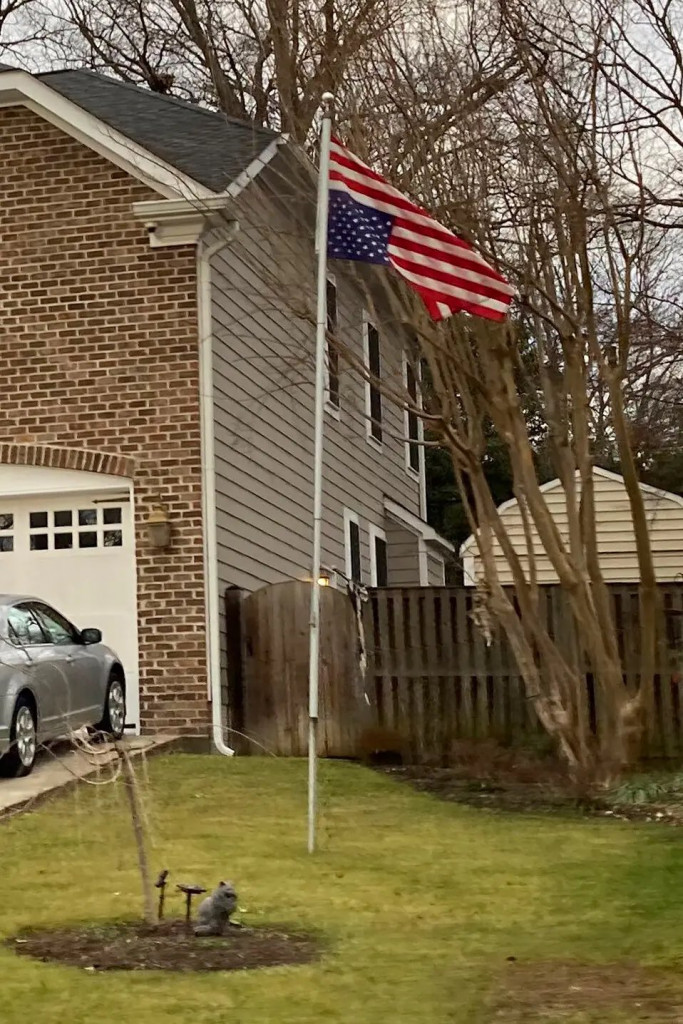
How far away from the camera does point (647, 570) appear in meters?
10.9

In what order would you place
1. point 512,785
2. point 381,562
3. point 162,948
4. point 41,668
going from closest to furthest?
1. point 162,948
2. point 41,668
3. point 512,785
4. point 381,562

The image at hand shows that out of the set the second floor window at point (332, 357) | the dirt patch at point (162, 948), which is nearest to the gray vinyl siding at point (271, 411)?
the second floor window at point (332, 357)

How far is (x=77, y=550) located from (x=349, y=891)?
701 centimetres

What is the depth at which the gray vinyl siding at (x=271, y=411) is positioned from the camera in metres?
13.9

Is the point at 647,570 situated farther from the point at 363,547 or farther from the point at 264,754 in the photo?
the point at 363,547

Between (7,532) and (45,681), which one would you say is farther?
(7,532)

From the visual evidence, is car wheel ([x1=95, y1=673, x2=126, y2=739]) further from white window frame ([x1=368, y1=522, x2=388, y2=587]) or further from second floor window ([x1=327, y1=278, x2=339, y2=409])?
white window frame ([x1=368, y1=522, x2=388, y2=587])

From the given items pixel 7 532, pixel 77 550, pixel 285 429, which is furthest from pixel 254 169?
pixel 7 532

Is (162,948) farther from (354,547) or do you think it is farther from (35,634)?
(354,547)

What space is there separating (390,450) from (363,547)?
229cm

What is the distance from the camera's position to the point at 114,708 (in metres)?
12.8

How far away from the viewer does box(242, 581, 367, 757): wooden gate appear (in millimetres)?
13570

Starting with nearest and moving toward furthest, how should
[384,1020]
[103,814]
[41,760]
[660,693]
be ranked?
[384,1020]
[103,814]
[41,760]
[660,693]

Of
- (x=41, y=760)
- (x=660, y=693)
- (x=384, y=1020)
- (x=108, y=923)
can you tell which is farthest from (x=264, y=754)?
(x=384, y=1020)
